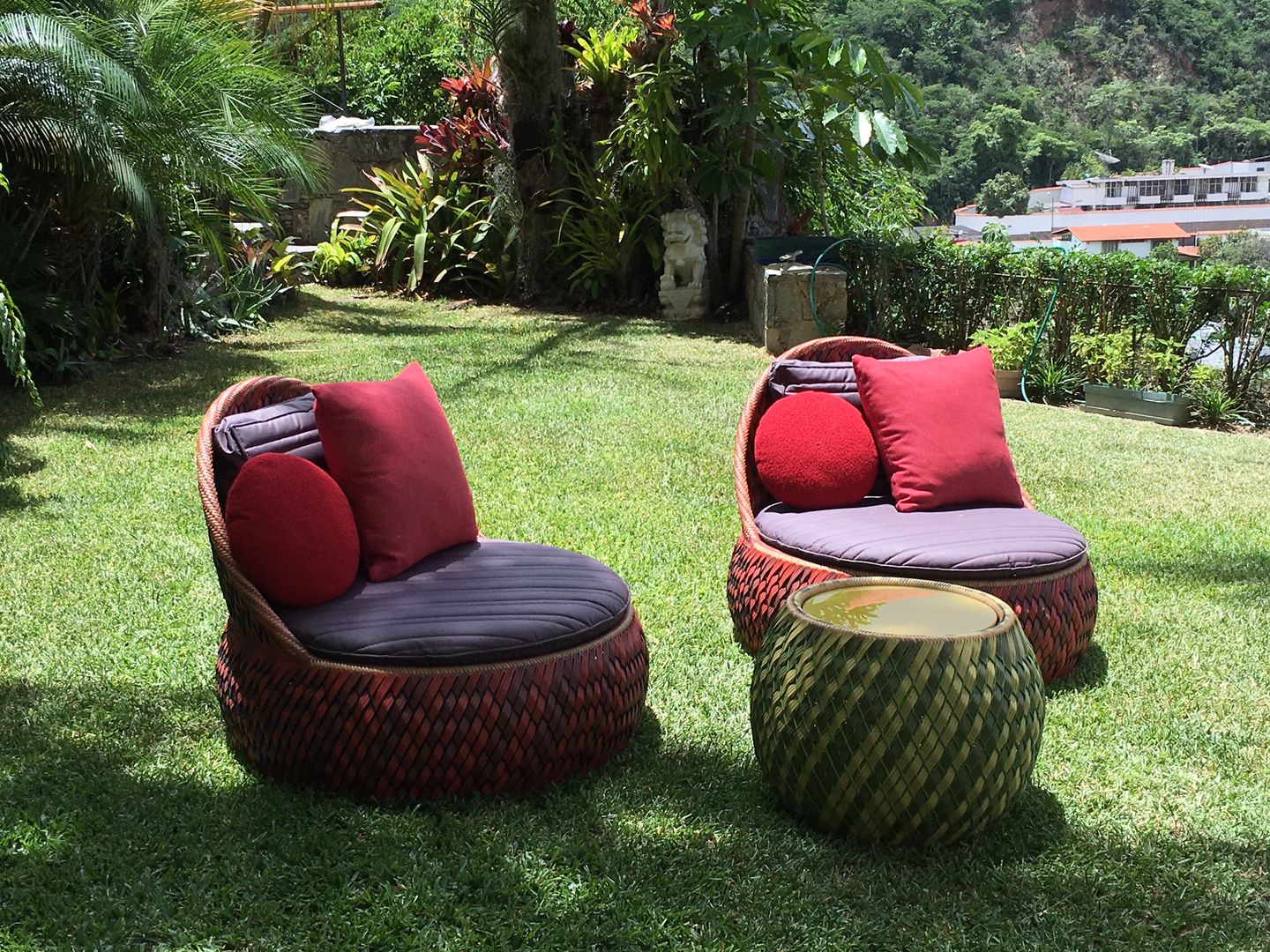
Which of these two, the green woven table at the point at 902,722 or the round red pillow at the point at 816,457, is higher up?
the round red pillow at the point at 816,457

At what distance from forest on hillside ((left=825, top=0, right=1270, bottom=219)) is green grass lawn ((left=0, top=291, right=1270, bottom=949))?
18921 millimetres

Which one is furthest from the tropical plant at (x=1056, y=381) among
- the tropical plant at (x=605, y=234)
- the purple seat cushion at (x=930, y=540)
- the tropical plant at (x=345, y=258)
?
the tropical plant at (x=345, y=258)

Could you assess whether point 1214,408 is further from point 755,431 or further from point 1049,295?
point 755,431

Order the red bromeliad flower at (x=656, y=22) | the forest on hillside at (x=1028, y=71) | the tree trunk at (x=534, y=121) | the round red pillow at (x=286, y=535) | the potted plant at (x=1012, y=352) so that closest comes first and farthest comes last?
the round red pillow at (x=286, y=535)
the potted plant at (x=1012, y=352)
the red bromeliad flower at (x=656, y=22)
the tree trunk at (x=534, y=121)
the forest on hillside at (x=1028, y=71)

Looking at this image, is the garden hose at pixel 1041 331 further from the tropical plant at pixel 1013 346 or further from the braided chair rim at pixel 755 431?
the braided chair rim at pixel 755 431

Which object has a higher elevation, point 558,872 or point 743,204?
point 743,204

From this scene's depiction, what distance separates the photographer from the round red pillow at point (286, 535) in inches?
117

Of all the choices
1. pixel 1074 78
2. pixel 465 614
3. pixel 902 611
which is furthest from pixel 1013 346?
pixel 1074 78

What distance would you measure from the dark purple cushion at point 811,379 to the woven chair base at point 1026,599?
2.28 ft

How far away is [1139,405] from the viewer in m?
8.12

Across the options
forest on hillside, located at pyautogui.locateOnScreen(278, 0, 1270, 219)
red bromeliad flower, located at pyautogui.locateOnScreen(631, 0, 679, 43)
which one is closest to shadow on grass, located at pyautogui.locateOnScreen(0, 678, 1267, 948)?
red bromeliad flower, located at pyautogui.locateOnScreen(631, 0, 679, 43)

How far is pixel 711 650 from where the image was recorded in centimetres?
389

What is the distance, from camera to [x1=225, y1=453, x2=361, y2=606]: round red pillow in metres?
2.98

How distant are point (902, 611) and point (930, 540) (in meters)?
0.75
